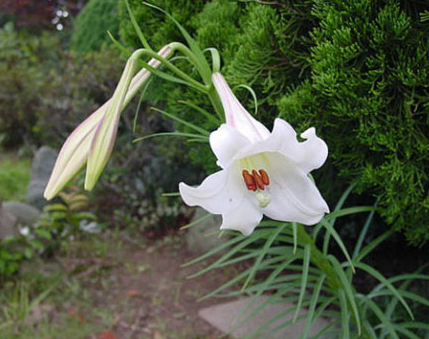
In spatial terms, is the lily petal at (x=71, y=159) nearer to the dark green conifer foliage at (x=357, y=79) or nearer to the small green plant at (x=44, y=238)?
the dark green conifer foliage at (x=357, y=79)

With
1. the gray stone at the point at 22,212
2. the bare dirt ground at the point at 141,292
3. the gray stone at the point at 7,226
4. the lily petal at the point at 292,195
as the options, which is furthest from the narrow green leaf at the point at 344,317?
the gray stone at the point at 22,212

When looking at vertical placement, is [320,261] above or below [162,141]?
above

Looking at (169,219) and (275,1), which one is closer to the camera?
(275,1)

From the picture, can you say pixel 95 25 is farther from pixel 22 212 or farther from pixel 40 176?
pixel 22 212

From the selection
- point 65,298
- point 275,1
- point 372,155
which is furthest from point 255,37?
point 65,298

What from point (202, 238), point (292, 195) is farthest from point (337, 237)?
point (202, 238)

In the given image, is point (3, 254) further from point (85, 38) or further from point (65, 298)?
point (85, 38)
